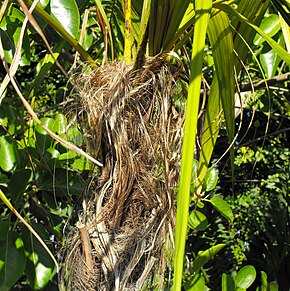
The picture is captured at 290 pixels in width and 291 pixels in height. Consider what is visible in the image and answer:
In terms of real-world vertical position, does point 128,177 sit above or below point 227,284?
above

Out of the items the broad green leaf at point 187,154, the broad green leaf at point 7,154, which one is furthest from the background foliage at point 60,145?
the broad green leaf at point 187,154

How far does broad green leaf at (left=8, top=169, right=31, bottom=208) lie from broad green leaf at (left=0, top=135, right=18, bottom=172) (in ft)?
0.29

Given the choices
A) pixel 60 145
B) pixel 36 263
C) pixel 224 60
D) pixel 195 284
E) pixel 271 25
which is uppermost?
pixel 224 60

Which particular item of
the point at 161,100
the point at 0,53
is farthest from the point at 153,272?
the point at 0,53

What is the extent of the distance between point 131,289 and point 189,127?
1.05ft

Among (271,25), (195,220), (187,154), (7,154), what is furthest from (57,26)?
(271,25)

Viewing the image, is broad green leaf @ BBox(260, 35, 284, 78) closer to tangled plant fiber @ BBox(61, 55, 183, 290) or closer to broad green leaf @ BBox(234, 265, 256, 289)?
broad green leaf @ BBox(234, 265, 256, 289)

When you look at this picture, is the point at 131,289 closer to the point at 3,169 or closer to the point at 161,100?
the point at 161,100

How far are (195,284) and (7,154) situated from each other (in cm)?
45

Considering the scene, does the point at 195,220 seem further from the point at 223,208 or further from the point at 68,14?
the point at 68,14

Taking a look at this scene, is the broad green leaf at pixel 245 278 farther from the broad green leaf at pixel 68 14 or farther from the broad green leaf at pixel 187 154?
the broad green leaf at pixel 187 154

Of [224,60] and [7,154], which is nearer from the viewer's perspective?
[224,60]

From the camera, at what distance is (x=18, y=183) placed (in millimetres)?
1140

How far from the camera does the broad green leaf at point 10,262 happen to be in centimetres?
110
